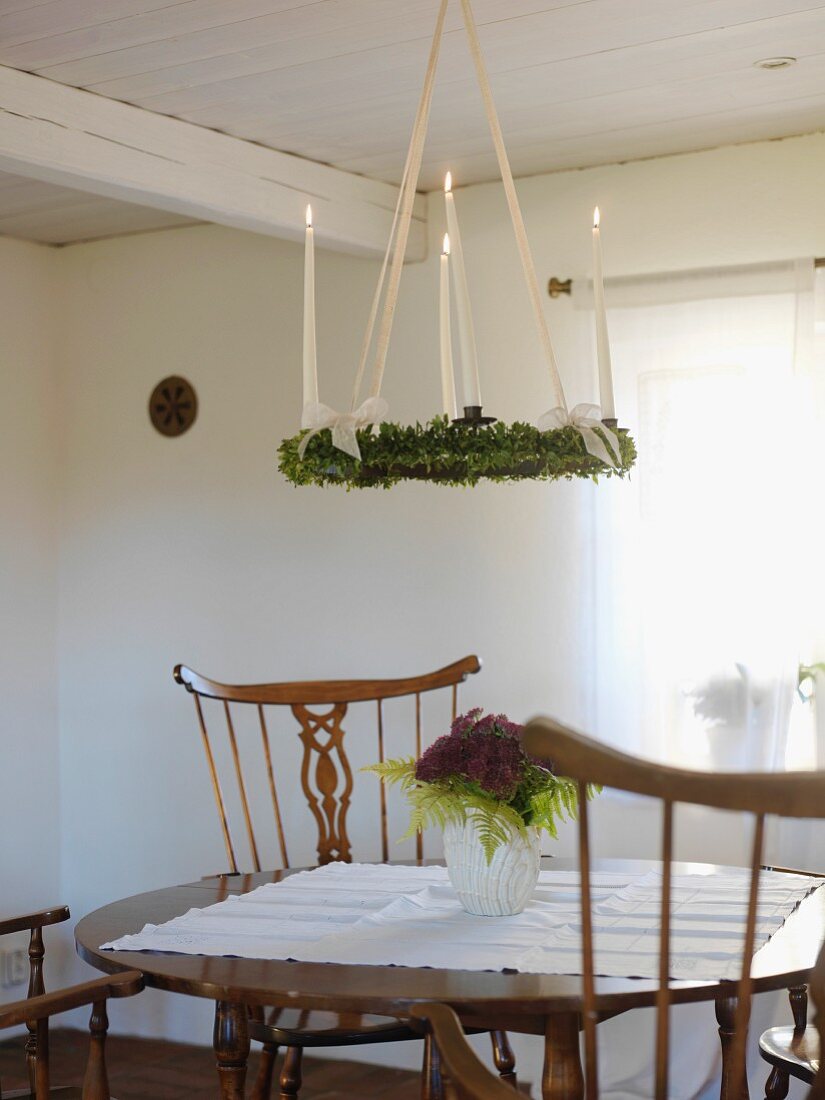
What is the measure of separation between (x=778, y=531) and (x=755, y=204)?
2.83 feet

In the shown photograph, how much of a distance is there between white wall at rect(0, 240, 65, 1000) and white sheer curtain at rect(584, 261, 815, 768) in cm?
194

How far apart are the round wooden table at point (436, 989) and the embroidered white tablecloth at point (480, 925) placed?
33 millimetres

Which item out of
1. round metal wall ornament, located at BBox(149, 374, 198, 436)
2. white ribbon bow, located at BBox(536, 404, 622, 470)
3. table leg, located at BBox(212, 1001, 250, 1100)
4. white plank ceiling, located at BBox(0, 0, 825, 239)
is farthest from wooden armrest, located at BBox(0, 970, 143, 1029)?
round metal wall ornament, located at BBox(149, 374, 198, 436)

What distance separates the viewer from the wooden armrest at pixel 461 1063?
1.33m

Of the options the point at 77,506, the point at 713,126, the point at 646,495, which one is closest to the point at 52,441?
the point at 77,506

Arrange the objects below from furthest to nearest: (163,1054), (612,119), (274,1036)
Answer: (163,1054), (612,119), (274,1036)

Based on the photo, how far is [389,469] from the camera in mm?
2180

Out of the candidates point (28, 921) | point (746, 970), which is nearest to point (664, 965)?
point (746, 970)

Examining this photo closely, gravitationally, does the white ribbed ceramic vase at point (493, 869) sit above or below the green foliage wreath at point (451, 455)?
below

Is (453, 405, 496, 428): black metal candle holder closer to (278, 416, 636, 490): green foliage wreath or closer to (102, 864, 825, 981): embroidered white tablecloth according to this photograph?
(278, 416, 636, 490): green foliage wreath

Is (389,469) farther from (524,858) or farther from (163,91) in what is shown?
(163,91)

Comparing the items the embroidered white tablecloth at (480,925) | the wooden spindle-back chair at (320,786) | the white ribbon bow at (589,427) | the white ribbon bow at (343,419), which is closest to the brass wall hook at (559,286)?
the wooden spindle-back chair at (320,786)

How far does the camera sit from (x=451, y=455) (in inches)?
82.0

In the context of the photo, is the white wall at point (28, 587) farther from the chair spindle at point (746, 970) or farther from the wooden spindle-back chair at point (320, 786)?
the chair spindle at point (746, 970)
